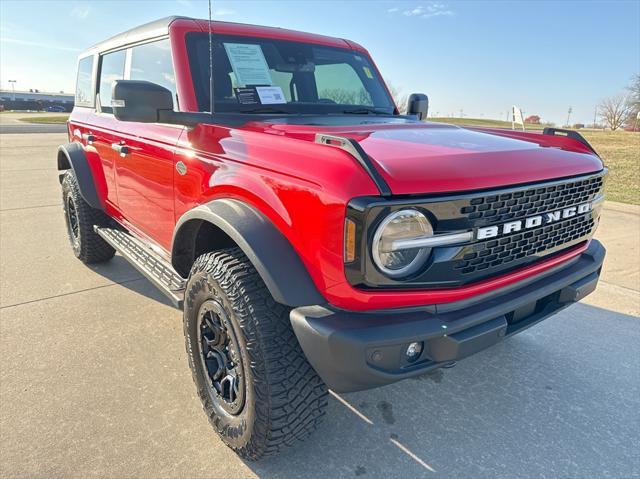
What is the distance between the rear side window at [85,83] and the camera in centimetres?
435

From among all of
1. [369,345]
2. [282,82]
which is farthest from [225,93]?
[369,345]

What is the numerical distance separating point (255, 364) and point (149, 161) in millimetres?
1624

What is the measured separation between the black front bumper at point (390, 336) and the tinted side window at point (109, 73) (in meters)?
2.85

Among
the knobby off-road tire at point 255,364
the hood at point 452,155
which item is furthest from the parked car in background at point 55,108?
the knobby off-road tire at point 255,364

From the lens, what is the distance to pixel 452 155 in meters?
1.81

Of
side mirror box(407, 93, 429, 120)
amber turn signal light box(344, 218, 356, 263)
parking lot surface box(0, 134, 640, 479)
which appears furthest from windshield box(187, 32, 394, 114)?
parking lot surface box(0, 134, 640, 479)

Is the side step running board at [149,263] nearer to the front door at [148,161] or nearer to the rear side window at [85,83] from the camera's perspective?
the front door at [148,161]

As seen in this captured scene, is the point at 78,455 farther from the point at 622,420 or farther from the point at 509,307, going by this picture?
the point at 622,420

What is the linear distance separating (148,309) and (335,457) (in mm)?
2065

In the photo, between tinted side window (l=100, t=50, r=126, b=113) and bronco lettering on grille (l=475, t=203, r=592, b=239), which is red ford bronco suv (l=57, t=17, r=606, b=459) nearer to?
bronco lettering on grille (l=475, t=203, r=592, b=239)

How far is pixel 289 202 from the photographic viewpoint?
1.78 metres

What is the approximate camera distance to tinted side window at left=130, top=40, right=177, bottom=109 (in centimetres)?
275

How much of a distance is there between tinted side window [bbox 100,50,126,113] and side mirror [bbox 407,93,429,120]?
2267 mm

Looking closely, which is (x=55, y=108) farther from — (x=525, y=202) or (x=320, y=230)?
(x=525, y=202)
